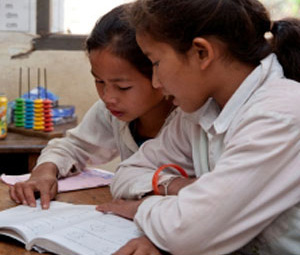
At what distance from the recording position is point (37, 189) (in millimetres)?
1271

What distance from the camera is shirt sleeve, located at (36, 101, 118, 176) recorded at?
1557 millimetres

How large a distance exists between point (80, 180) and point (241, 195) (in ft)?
2.40

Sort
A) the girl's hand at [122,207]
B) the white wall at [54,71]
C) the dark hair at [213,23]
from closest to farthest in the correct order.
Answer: the dark hair at [213,23]
the girl's hand at [122,207]
the white wall at [54,71]

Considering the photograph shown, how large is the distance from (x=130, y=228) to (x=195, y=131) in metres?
0.29

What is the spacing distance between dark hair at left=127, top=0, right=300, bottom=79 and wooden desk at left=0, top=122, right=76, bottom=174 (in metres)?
1.20

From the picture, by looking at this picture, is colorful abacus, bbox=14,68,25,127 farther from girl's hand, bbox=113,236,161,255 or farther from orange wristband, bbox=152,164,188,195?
girl's hand, bbox=113,236,161,255

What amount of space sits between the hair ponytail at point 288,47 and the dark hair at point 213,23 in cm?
3

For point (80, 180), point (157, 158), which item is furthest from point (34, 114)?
point (157, 158)

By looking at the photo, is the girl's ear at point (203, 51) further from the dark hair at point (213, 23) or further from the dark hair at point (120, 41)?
the dark hair at point (120, 41)

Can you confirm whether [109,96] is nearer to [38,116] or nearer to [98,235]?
[98,235]

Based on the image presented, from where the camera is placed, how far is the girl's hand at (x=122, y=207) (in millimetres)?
1080

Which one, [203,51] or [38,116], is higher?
[203,51]

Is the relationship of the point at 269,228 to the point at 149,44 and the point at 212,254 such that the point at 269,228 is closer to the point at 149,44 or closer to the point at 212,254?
the point at 212,254

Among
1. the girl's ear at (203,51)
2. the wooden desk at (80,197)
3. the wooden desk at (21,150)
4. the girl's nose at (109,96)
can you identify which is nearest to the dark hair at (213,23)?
the girl's ear at (203,51)
